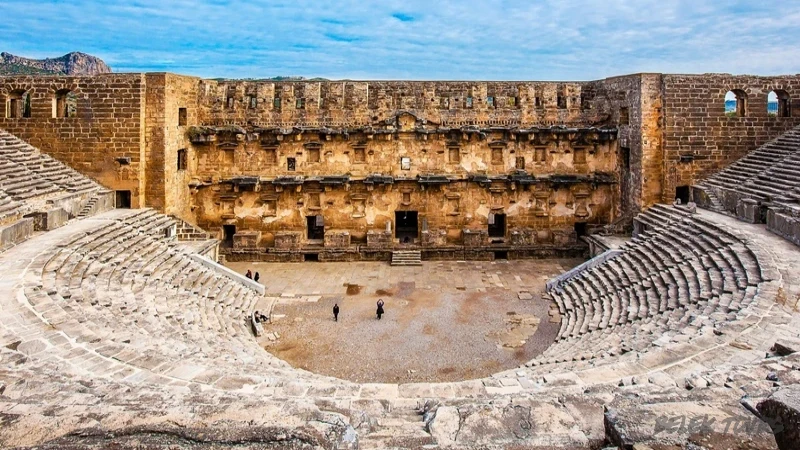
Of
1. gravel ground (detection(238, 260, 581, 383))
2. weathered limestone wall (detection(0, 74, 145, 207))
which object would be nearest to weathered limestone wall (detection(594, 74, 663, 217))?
gravel ground (detection(238, 260, 581, 383))

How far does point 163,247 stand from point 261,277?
356 cm

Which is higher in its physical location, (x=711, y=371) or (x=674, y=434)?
(x=674, y=434)

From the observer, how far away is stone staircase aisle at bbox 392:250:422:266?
19656mm

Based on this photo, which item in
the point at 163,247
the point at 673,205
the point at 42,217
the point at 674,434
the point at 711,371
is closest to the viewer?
the point at 674,434

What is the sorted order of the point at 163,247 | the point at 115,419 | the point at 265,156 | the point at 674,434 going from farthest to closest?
the point at 265,156 → the point at 163,247 → the point at 115,419 → the point at 674,434

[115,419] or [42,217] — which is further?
[42,217]

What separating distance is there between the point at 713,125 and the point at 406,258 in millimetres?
11945

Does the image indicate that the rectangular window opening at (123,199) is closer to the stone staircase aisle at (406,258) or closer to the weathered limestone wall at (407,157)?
the weathered limestone wall at (407,157)

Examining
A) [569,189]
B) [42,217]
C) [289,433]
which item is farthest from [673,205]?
[42,217]

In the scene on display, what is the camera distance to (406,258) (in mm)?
19875

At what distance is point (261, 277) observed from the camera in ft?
59.4

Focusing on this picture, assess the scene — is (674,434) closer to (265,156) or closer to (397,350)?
(397,350)

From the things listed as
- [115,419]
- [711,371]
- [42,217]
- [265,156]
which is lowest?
[711,371]

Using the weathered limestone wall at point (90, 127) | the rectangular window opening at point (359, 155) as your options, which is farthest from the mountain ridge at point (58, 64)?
the rectangular window opening at point (359, 155)
